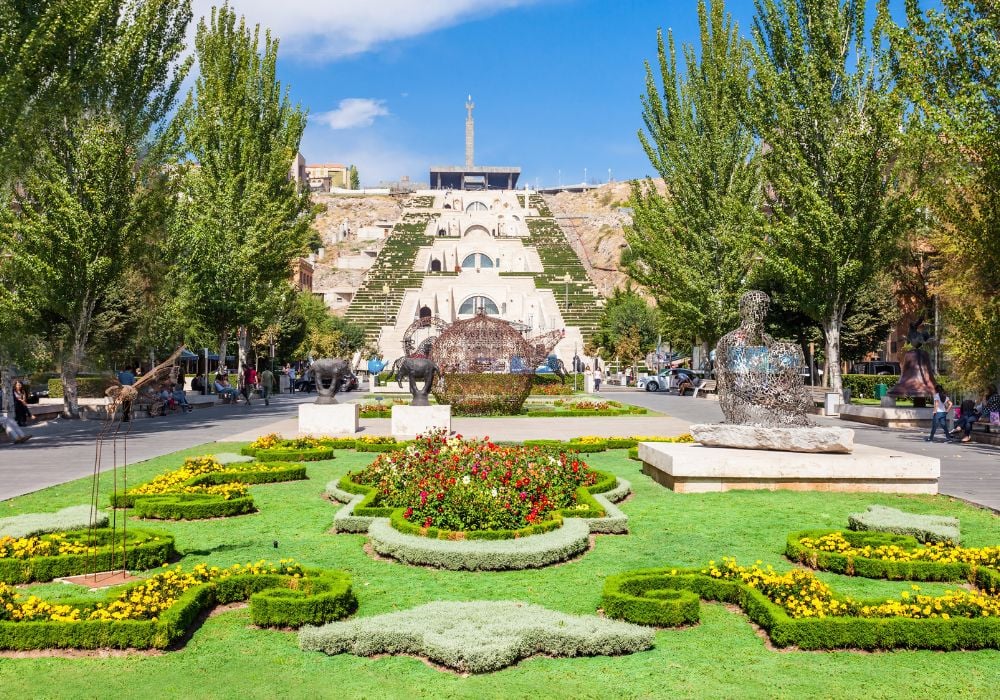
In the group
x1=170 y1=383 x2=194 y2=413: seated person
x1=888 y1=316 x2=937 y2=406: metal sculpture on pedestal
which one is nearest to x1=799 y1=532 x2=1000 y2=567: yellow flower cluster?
x1=888 y1=316 x2=937 y2=406: metal sculpture on pedestal

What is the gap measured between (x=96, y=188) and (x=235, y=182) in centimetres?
934

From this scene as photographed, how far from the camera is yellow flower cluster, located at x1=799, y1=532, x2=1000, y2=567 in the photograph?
647 centimetres

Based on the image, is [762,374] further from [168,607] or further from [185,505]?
[168,607]

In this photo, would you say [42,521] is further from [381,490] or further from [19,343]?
[19,343]

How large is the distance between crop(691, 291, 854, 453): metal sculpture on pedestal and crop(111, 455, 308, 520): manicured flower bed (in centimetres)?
602

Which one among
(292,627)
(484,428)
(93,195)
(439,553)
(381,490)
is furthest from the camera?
(93,195)

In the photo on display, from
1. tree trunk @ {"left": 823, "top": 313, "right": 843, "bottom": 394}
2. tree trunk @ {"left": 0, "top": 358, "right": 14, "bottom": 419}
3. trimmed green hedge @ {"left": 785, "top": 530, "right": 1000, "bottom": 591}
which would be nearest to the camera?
trimmed green hedge @ {"left": 785, "top": 530, "right": 1000, "bottom": 591}

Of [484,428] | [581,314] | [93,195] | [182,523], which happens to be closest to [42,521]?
[182,523]

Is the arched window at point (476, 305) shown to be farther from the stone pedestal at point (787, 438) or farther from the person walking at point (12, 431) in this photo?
the stone pedestal at point (787, 438)

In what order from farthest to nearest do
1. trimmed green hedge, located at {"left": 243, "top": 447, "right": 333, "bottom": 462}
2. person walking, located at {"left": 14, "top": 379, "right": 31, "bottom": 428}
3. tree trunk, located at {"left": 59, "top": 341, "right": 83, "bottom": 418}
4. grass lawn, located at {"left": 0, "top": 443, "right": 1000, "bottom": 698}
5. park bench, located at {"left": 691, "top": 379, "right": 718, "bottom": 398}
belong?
park bench, located at {"left": 691, "top": 379, "right": 718, "bottom": 398}, tree trunk, located at {"left": 59, "top": 341, "right": 83, "bottom": 418}, person walking, located at {"left": 14, "top": 379, "right": 31, "bottom": 428}, trimmed green hedge, located at {"left": 243, "top": 447, "right": 333, "bottom": 462}, grass lawn, located at {"left": 0, "top": 443, "right": 1000, "bottom": 698}

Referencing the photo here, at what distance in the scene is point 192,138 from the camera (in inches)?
1188

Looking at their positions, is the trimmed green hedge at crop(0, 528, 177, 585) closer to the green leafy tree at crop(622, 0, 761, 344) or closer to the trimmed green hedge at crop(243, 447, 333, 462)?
the trimmed green hedge at crop(243, 447, 333, 462)

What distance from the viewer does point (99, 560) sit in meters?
6.56

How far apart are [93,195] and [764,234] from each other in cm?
1982
